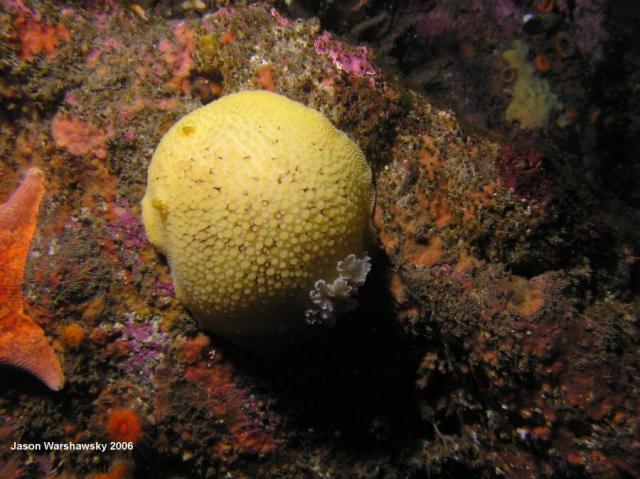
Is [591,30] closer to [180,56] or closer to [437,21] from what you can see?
[437,21]

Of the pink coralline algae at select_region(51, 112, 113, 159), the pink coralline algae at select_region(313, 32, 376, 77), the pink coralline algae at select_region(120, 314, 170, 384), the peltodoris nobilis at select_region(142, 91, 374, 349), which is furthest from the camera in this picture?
the pink coralline algae at select_region(313, 32, 376, 77)

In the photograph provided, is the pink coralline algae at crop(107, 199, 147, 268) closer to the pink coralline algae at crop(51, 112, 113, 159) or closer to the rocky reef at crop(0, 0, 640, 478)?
the rocky reef at crop(0, 0, 640, 478)

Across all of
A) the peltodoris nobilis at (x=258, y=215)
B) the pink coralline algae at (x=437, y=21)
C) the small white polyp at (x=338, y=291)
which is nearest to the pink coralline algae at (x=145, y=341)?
the peltodoris nobilis at (x=258, y=215)

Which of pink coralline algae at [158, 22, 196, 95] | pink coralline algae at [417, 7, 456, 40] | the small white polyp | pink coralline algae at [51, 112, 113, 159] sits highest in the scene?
pink coralline algae at [417, 7, 456, 40]

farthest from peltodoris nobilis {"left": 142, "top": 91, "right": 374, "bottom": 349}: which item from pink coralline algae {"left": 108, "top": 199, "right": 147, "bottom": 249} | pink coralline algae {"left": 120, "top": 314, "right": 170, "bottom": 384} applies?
pink coralline algae {"left": 120, "top": 314, "right": 170, "bottom": 384}

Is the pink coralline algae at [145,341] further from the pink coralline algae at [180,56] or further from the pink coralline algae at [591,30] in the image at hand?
the pink coralline algae at [591,30]
